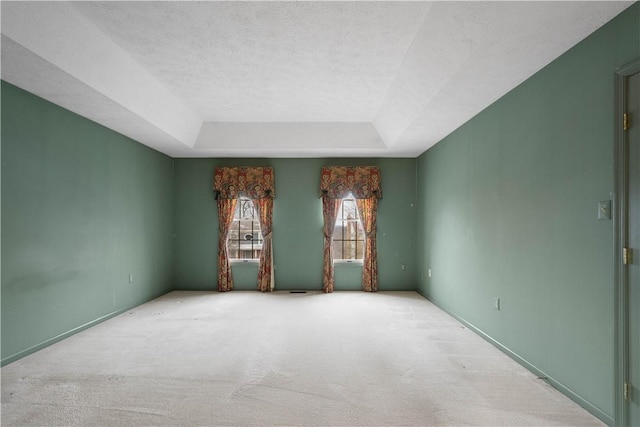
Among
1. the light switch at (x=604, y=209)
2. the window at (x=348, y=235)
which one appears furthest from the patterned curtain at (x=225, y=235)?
the light switch at (x=604, y=209)

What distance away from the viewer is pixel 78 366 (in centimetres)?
311

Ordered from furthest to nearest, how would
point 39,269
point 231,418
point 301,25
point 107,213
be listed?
point 107,213 → point 39,269 → point 301,25 → point 231,418

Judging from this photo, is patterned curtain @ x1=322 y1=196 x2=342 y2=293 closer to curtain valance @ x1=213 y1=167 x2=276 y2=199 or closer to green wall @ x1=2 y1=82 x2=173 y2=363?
curtain valance @ x1=213 y1=167 x2=276 y2=199

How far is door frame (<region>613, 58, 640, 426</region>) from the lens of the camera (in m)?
2.09

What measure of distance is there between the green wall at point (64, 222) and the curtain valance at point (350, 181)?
126 inches

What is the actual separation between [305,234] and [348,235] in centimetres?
88

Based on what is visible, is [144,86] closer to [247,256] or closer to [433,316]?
[247,256]

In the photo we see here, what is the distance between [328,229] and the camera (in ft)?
21.6

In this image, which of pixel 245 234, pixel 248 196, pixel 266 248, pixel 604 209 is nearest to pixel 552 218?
pixel 604 209

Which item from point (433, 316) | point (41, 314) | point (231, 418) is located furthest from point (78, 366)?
point (433, 316)

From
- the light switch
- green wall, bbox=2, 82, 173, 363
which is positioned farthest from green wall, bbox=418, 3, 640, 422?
green wall, bbox=2, 82, 173, 363

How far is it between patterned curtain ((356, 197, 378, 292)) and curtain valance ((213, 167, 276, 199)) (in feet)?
6.03

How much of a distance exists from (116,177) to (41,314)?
2069 millimetres

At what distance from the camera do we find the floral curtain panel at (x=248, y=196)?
6.59 metres
